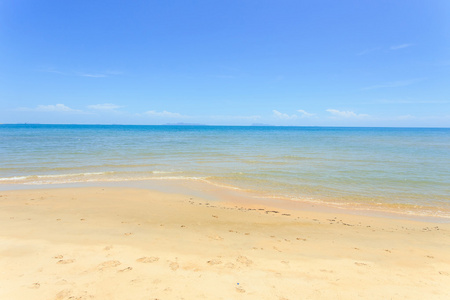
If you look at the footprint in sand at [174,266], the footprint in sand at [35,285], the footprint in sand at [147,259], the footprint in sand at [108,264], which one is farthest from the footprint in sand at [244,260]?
the footprint in sand at [35,285]

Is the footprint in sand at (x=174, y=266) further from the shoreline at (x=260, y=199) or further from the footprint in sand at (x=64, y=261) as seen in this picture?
the shoreline at (x=260, y=199)

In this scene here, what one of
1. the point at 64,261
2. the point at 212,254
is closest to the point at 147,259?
the point at 212,254

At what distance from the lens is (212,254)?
5445 millimetres

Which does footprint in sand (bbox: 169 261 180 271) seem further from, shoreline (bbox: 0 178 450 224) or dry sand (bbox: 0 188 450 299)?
shoreline (bbox: 0 178 450 224)

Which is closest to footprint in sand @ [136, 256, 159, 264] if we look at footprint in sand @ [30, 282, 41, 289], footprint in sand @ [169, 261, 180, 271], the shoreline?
footprint in sand @ [169, 261, 180, 271]

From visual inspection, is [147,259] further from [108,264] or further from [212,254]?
[212,254]

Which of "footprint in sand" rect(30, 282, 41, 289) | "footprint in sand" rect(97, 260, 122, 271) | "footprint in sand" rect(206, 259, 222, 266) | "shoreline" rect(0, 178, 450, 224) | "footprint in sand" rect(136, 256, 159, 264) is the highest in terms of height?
"footprint in sand" rect(30, 282, 41, 289)

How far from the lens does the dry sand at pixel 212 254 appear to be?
4.17m

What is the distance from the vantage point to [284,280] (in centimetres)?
448

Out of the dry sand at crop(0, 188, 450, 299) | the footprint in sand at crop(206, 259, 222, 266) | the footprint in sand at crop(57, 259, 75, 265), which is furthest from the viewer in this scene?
the footprint in sand at crop(206, 259, 222, 266)

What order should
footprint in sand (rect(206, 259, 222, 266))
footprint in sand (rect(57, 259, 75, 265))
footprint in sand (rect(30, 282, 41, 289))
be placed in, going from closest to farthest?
footprint in sand (rect(30, 282, 41, 289)) → footprint in sand (rect(57, 259, 75, 265)) → footprint in sand (rect(206, 259, 222, 266))

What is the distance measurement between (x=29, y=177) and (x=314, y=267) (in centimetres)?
1561

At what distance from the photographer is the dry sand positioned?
4168 millimetres

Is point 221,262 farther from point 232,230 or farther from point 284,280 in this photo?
point 232,230
